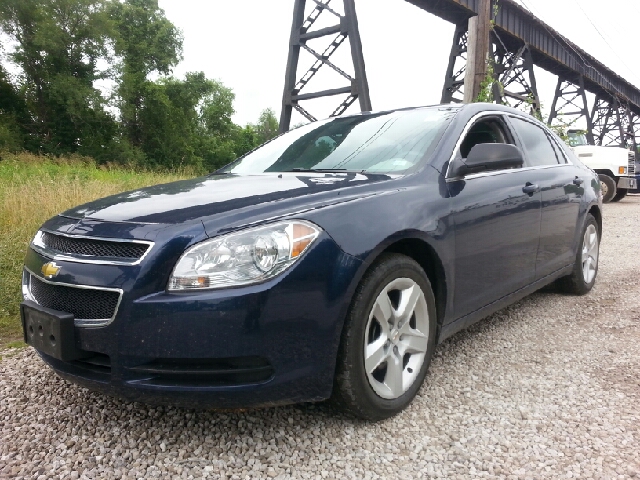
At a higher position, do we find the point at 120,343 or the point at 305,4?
the point at 305,4

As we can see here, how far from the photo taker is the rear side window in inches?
135

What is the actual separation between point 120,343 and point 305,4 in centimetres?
1473

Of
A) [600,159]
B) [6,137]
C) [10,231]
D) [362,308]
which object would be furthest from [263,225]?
[6,137]

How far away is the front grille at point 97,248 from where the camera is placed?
1.72m

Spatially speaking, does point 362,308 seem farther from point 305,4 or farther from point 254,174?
point 305,4

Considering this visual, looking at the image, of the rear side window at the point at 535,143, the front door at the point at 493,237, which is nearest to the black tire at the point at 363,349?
the front door at the point at 493,237

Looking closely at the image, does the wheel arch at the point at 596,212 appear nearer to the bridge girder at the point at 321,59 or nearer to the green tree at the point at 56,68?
the bridge girder at the point at 321,59

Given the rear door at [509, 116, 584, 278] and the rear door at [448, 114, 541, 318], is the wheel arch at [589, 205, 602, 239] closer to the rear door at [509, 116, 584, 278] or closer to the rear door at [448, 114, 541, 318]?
the rear door at [509, 116, 584, 278]

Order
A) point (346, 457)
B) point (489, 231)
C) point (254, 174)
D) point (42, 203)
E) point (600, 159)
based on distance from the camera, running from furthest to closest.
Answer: point (600, 159) → point (42, 203) → point (254, 174) → point (489, 231) → point (346, 457)

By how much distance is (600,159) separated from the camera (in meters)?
13.4

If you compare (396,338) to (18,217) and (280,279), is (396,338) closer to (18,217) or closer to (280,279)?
(280,279)

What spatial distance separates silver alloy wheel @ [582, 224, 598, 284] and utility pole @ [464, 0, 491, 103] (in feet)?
13.4

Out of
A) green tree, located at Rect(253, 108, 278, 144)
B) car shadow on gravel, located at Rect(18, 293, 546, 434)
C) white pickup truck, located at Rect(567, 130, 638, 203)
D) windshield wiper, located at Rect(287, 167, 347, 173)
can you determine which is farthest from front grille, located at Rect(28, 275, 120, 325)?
green tree, located at Rect(253, 108, 278, 144)

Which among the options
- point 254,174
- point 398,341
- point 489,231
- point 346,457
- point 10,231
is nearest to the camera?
point 346,457
